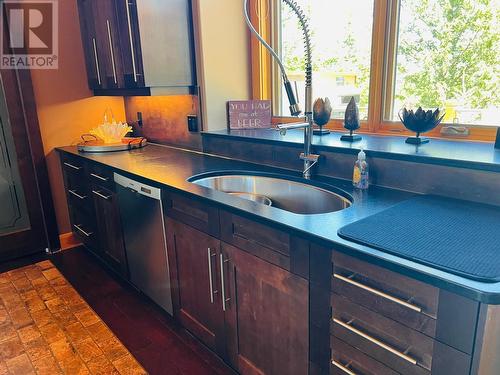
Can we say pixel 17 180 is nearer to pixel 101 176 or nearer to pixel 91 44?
pixel 101 176

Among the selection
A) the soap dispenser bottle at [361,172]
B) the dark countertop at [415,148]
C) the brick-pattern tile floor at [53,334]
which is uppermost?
the dark countertop at [415,148]

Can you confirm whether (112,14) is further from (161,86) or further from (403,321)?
(403,321)

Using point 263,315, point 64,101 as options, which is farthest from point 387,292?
point 64,101

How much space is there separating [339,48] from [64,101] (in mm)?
2196

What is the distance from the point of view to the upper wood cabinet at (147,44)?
228 cm

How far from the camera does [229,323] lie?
1.62 m

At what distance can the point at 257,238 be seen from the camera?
1379 millimetres

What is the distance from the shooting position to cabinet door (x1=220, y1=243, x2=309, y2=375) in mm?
1281

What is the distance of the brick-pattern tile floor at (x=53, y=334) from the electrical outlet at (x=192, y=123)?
1318 mm

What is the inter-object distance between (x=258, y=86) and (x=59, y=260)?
6.77 ft

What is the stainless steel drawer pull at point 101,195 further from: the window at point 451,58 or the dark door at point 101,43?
the window at point 451,58

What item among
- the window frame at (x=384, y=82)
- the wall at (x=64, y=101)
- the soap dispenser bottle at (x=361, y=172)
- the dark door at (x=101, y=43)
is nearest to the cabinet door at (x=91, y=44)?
the dark door at (x=101, y=43)

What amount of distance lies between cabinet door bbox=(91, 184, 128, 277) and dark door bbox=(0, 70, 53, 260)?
2.44 ft

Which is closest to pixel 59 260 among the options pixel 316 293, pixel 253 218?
pixel 253 218
